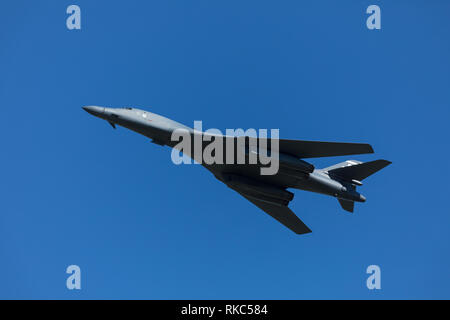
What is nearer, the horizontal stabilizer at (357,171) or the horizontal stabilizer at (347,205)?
the horizontal stabilizer at (357,171)

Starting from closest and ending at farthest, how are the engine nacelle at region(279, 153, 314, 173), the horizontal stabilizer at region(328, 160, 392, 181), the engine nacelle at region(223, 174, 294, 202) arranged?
the engine nacelle at region(279, 153, 314, 173) < the horizontal stabilizer at region(328, 160, 392, 181) < the engine nacelle at region(223, 174, 294, 202)

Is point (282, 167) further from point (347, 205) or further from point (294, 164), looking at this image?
point (347, 205)

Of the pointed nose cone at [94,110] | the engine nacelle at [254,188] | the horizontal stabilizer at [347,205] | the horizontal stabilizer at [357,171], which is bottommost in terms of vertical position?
the horizontal stabilizer at [347,205]

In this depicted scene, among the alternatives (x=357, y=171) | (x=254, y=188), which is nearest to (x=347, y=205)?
(x=357, y=171)

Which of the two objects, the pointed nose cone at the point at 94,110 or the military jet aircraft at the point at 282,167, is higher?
the pointed nose cone at the point at 94,110

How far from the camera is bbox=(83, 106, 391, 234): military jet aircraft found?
1808 centimetres

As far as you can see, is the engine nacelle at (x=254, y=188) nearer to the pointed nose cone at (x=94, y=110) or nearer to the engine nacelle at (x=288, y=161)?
the engine nacelle at (x=288, y=161)

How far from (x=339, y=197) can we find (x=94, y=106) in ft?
41.5

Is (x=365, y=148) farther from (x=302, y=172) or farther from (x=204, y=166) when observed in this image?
(x=204, y=166)

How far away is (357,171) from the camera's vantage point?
65.4 feet

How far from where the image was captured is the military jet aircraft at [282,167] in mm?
18078

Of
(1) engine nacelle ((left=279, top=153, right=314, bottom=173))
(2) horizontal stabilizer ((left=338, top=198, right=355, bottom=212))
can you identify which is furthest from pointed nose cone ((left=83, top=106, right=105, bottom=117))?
(2) horizontal stabilizer ((left=338, top=198, right=355, bottom=212))

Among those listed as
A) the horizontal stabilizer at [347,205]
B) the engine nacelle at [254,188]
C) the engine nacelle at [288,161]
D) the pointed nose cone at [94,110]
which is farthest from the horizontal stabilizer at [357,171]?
the pointed nose cone at [94,110]

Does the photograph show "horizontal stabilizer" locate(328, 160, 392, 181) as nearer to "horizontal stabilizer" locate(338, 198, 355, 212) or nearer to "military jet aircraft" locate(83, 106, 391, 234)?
"military jet aircraft" locate(83, 106, 391, 234)
